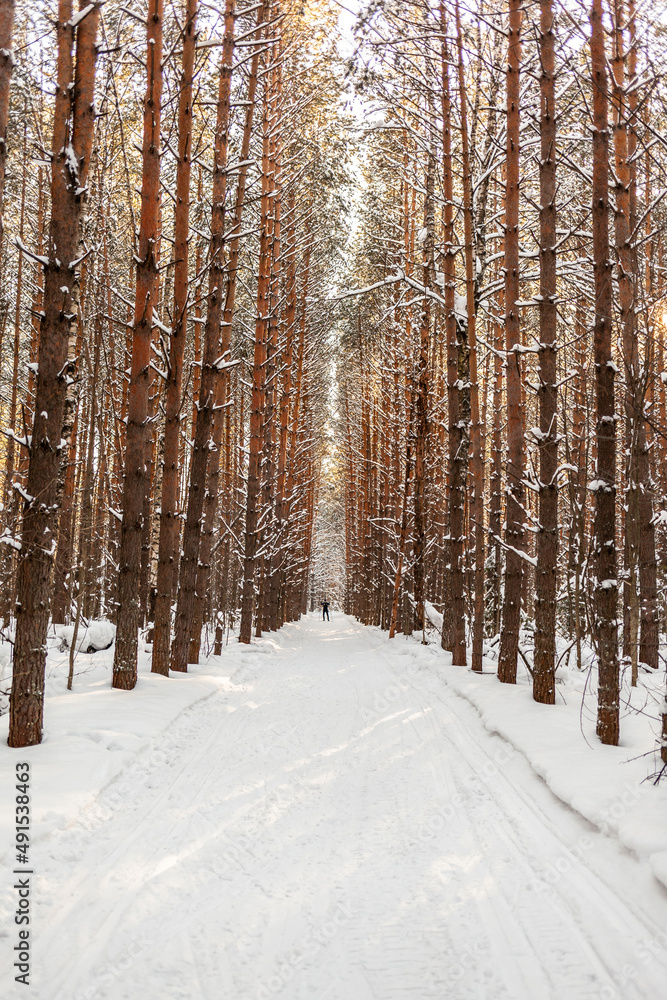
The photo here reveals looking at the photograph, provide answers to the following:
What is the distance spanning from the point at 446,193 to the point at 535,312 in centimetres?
836

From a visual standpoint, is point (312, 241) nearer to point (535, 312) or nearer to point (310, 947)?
point (535, 312)

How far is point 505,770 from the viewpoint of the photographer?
570cm

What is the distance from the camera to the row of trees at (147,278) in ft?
19.1

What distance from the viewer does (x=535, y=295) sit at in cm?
1055

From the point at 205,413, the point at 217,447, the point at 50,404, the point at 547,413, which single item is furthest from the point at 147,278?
the point at 547,413

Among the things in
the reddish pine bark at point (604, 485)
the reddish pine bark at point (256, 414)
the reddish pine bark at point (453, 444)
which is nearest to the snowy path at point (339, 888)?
the reddish pine bark at point (604, 485)

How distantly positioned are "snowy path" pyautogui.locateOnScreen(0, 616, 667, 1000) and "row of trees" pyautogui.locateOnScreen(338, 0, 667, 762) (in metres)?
2.25

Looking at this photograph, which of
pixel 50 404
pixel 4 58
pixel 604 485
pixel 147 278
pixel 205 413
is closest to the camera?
pixel 4 58

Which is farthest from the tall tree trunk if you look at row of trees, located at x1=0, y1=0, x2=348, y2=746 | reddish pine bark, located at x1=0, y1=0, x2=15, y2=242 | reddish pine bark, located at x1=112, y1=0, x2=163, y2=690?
reddish pine bark, located at x1=0, y1=0, x2=15, y2=242

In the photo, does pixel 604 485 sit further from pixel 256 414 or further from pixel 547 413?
pixel 256 414

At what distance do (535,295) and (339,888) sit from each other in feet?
30.9

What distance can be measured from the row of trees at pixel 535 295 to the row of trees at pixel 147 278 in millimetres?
2505

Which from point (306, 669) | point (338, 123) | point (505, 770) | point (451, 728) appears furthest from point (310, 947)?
point (338, 123)

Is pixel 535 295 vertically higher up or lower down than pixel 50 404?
higher up
